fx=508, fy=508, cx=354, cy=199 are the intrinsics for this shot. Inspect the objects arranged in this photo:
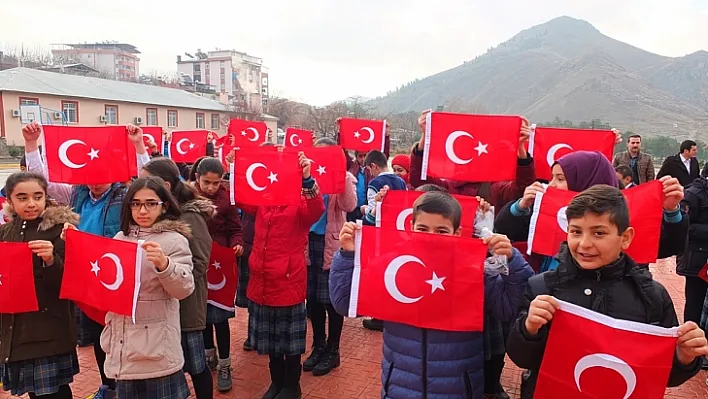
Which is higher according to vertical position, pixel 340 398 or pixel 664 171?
pixel 664 171

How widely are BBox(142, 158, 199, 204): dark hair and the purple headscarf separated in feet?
8.21

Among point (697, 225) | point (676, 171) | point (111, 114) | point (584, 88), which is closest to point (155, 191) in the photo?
point (697, 225)

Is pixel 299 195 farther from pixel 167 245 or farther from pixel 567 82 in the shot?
pixel 567 82

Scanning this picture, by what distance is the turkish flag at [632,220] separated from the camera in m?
2.92

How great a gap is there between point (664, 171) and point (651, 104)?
7346 cm

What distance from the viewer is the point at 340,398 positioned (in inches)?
168

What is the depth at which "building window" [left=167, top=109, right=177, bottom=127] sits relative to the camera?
140 feet

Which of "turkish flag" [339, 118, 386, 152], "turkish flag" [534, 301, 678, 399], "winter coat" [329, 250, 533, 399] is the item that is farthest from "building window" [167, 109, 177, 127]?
"turkish flag" [534, 301, 678, 399]

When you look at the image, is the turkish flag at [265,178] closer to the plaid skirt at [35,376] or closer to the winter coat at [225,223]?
the winter coat at [225,223]

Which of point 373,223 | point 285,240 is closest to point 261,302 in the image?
point 285,240

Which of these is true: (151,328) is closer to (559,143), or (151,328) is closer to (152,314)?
(152,314)

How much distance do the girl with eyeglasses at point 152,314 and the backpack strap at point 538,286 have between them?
74.8 inches

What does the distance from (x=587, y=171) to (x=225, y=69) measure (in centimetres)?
10713

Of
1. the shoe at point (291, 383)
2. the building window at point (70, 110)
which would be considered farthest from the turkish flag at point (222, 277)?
the building window at point (70, 110)
